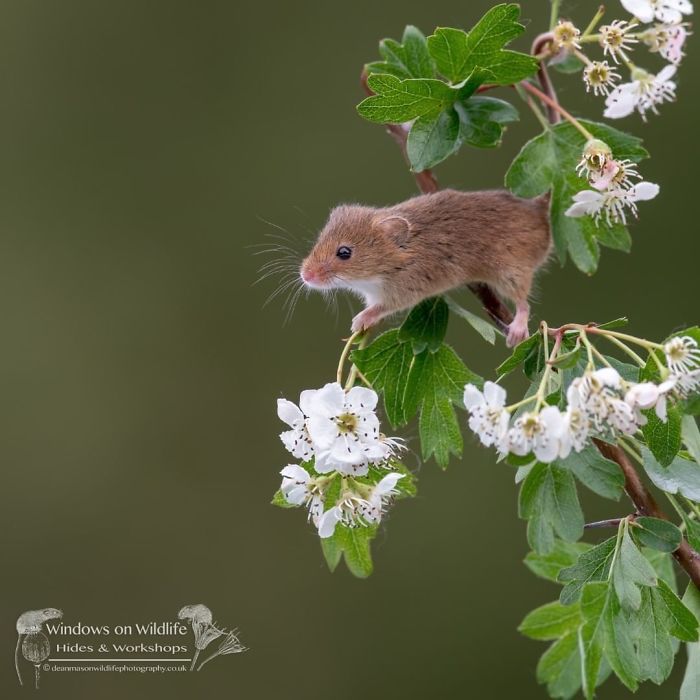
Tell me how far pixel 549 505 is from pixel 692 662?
317 millimetres

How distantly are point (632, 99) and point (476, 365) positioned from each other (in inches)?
A: 84.6

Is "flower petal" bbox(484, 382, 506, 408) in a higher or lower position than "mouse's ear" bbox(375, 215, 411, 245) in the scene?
lower

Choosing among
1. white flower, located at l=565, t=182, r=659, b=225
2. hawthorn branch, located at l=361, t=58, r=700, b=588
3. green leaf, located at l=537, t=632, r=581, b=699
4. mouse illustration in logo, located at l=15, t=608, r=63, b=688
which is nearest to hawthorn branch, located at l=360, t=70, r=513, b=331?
hawthorn branch, located at l=361, t=58, r=700, b=588

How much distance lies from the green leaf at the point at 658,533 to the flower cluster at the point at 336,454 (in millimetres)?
256

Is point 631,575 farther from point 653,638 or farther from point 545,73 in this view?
point 545,73

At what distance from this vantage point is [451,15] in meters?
3.39

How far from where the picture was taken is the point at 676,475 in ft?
3.51

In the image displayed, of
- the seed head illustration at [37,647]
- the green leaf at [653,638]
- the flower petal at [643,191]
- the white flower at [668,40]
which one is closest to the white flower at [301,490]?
the green leaf at [653,638]

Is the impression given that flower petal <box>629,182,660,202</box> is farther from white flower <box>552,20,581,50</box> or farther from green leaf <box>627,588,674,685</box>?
green leaf <box>627,588,674,685</box>

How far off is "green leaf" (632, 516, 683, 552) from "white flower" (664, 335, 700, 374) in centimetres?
19

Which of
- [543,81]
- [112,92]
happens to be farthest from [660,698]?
[112,92]

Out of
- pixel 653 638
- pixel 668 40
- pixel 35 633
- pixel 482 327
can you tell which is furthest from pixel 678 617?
pixel 35 633

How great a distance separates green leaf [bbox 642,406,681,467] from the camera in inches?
38.8

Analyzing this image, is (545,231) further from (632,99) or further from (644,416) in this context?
(644,416)
